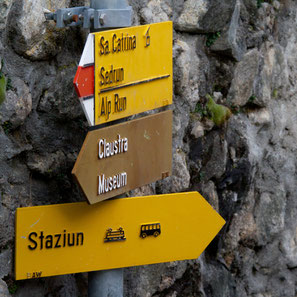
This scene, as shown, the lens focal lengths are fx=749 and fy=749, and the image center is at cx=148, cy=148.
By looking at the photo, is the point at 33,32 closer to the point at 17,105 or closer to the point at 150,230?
the point at 17,105

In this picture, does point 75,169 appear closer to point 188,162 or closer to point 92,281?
point 92,281

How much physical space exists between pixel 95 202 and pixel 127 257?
12.1 inches

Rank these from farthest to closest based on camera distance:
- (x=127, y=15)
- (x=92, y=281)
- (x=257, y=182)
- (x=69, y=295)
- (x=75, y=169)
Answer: (x=257, y=182)
(x=69, y=295)
(x=92, y=281)
(x=127, y=15)
(x=75, y=169)

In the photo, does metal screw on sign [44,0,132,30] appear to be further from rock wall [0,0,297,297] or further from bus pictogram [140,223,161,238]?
bus pictogram [140,223,161,238]

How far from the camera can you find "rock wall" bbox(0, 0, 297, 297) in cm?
244

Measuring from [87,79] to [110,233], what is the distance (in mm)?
579

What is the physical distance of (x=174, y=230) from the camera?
8.70ft

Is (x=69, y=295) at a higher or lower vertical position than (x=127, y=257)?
lower

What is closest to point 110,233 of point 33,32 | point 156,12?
point 33,32

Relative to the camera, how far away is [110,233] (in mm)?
2496

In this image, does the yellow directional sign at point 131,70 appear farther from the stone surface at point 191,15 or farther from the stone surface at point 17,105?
the stone surface at point 191,15

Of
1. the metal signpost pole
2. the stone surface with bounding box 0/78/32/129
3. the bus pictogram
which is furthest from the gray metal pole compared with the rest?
the metal signpost pole

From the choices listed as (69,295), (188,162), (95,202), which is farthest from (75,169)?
(188,162)

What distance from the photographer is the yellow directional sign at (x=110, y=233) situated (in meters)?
2.39
